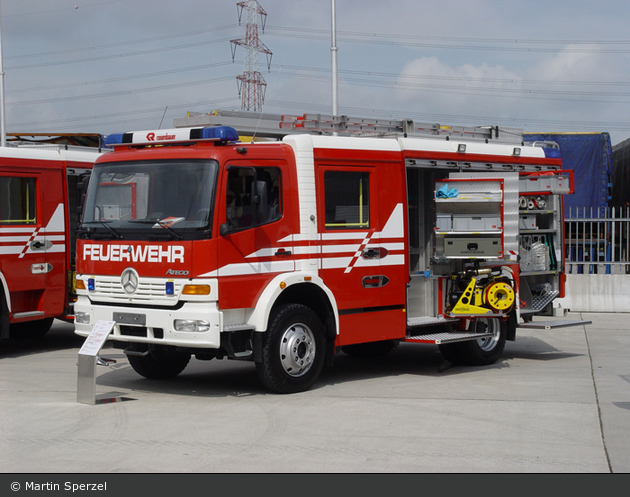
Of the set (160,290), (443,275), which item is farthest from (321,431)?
(443,275)

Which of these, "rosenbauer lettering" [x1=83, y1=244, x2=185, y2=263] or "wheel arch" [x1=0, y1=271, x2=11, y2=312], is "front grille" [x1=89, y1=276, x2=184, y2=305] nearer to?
"rosenbauer lettering" [x1=83, y1=244, x2=185, y2=263]

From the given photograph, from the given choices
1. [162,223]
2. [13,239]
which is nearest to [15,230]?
[13,239]

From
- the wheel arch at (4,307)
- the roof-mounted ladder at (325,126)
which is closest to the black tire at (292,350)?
the roof-mounted ladder at (325,126)

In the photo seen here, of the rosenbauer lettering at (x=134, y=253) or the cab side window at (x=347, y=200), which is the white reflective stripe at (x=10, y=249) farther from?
the cab side window at (x=347, y=200)

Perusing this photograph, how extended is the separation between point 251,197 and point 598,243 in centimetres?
1123

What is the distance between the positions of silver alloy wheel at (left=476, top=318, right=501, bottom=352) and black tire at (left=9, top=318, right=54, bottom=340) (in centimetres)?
717

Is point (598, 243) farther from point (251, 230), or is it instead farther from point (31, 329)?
point (31, 329)

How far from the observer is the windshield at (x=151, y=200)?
859cm

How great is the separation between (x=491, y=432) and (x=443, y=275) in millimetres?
3911

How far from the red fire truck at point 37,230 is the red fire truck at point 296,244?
296 centimetres

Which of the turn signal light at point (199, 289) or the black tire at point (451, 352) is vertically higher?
the turn signal light at point (199, 289)

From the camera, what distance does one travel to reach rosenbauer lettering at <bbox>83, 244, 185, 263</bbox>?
8586 mm
